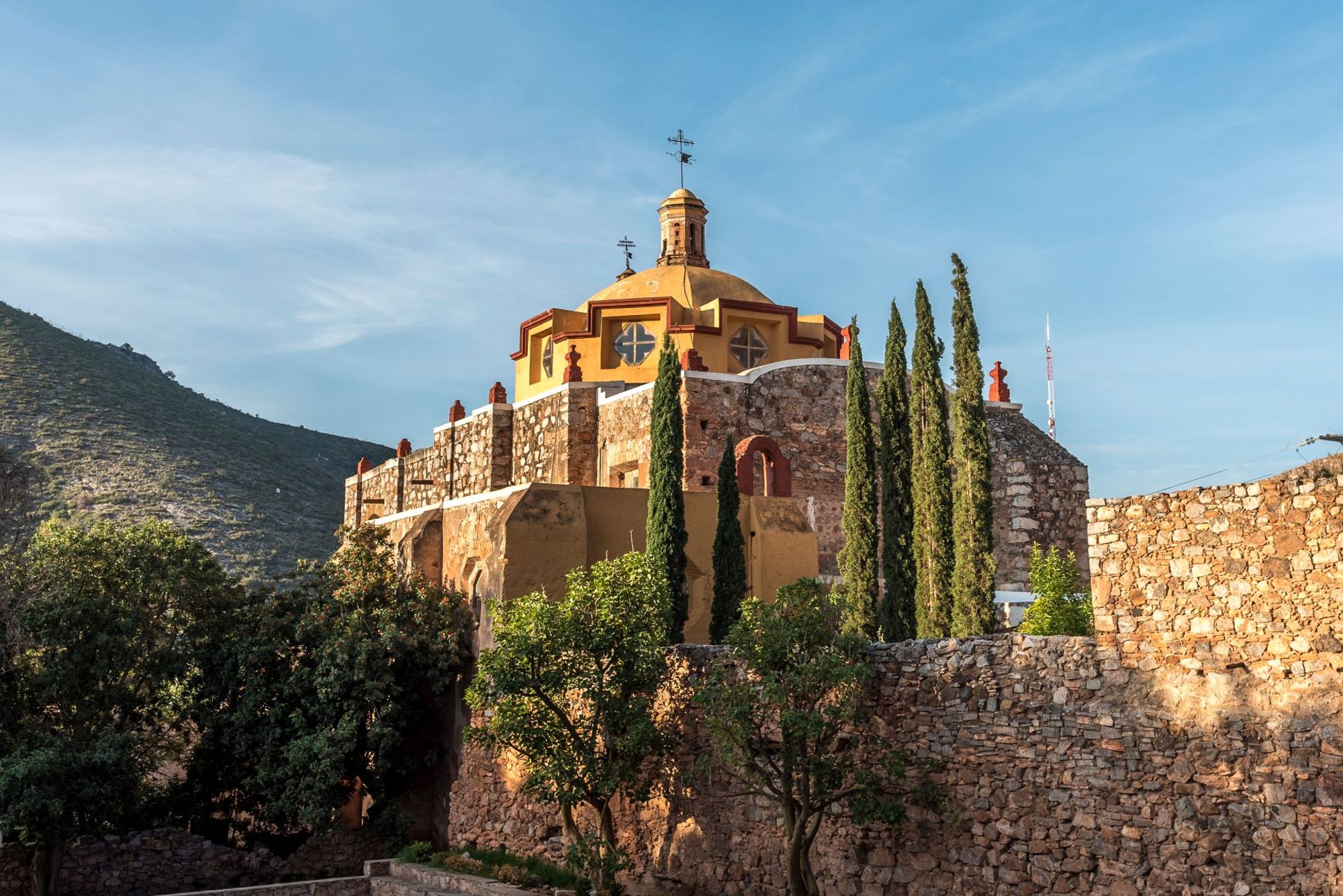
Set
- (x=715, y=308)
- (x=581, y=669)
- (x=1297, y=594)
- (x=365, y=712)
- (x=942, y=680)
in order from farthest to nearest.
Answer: (x=715, y=308), (x=365, y=712), (x=581, y=669), (x=942, y=680), (x=1297, y=594)

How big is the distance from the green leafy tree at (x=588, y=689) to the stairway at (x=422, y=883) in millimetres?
1165

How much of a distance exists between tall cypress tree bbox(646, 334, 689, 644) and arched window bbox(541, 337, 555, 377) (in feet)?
35.7

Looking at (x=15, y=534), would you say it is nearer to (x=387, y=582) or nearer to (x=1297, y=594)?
(x=387, y=582)

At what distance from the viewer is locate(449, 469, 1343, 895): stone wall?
8906mm

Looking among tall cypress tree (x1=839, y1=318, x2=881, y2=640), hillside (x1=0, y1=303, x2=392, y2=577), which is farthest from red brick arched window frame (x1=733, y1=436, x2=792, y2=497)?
hillside (x1=0, y1=303, x2=392, y2=577)

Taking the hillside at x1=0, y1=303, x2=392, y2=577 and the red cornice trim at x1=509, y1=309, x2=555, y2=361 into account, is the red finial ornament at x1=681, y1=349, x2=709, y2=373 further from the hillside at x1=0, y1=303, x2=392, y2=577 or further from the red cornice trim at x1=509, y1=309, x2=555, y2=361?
the hillside at x1=0, y1=303, x2=392, y2=577

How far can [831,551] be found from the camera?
2073cm

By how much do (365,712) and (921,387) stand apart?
337 inches

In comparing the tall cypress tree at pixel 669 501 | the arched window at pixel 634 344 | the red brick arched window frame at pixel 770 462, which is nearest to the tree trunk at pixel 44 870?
the tall cypress tree at pixel 669 501

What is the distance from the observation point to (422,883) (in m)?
16.4

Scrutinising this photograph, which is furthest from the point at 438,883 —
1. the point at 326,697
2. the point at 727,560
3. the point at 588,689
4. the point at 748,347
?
the point at 748,347

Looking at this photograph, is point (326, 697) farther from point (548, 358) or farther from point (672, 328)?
point (548, 358)

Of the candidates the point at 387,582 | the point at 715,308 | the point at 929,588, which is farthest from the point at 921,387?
the point at 715,308

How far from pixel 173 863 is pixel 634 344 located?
41.4 ft
